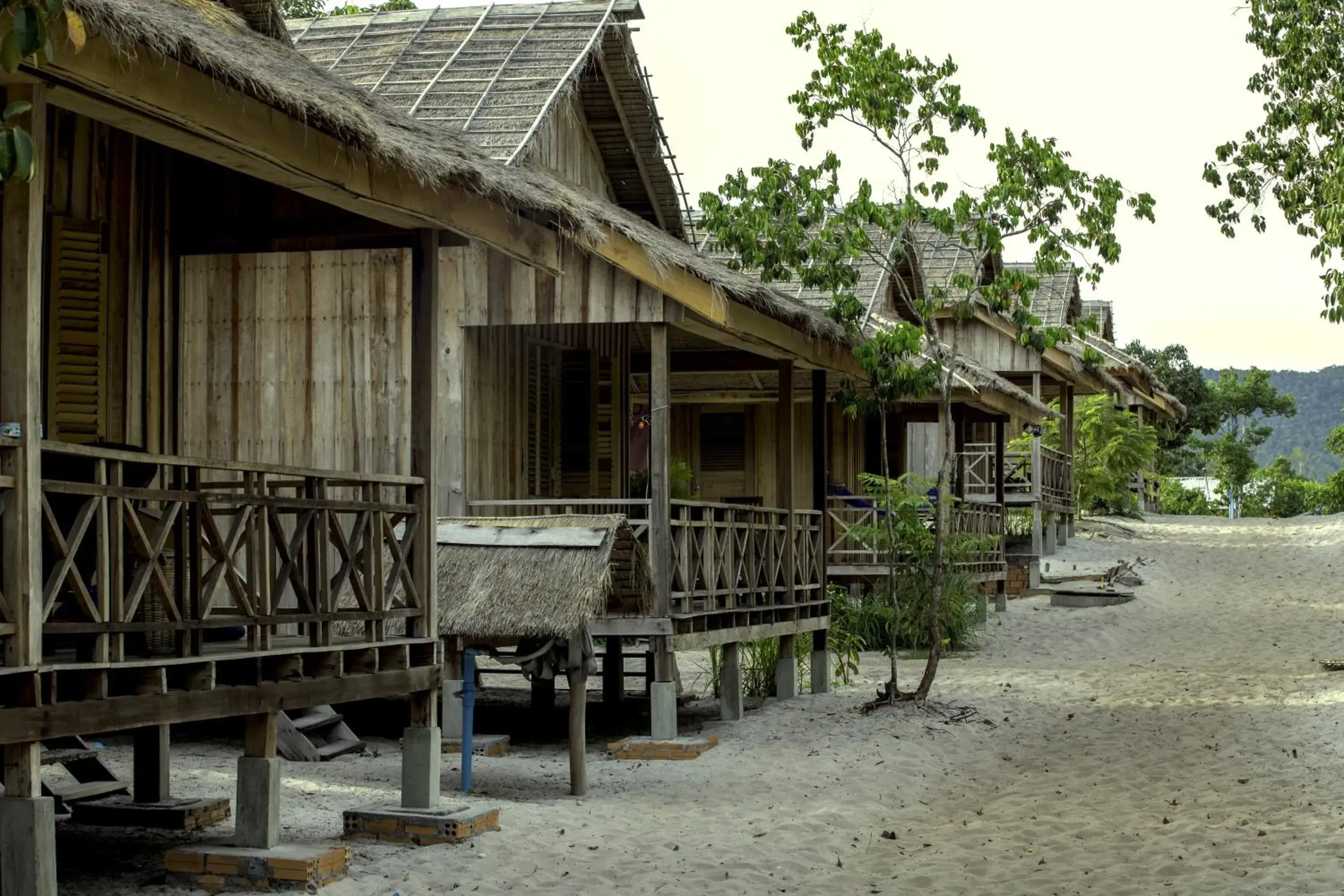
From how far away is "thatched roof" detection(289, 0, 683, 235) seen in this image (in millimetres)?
16250

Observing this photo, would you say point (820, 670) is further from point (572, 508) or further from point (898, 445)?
point (898, 445)

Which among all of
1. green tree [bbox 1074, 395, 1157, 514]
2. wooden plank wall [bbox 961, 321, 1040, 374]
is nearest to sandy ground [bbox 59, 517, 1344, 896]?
wooden plank wall [bbox 961, 321, 1040, 374]

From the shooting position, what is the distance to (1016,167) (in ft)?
49.3

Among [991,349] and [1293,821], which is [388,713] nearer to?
[1293,821]

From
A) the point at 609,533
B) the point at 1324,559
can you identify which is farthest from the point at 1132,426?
the point at 609,533

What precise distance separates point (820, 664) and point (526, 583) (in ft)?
21.6

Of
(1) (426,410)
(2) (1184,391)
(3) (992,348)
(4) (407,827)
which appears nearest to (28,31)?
(1) (426,410)

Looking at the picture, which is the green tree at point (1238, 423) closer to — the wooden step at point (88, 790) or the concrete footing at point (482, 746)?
the concrete footing at point (482, 746)

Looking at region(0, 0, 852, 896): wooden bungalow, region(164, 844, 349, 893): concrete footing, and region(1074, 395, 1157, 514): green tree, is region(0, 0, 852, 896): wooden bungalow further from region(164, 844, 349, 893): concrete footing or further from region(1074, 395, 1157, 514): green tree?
region(1074, 395, 1157, 514): green tree

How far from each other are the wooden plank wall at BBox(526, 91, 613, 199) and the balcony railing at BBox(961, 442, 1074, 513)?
386 inches

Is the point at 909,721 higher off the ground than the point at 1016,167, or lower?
lower

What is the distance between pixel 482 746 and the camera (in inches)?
507

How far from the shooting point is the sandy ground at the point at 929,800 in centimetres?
885

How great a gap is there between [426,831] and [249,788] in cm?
143
